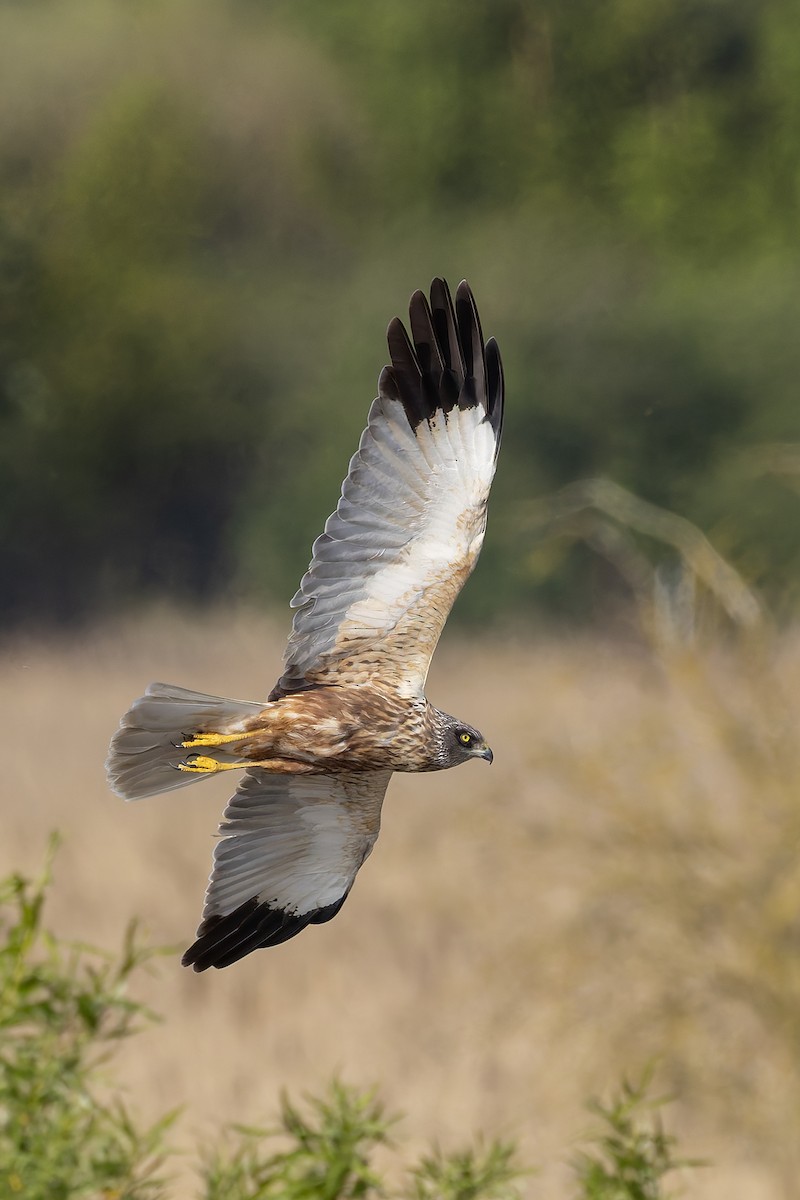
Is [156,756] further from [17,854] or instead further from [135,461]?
[135,461]

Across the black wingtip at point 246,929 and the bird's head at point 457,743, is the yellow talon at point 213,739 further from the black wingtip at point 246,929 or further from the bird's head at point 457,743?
the black wingtip at point 246,929

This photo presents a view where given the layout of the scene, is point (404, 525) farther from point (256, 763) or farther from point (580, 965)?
point (580, 965)

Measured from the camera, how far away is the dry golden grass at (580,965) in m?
11.1

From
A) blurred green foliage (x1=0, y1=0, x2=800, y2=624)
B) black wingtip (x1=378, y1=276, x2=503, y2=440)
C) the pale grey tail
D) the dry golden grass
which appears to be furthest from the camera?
blurred green foliage (x1=0, y1=0, x2=800, y2=624)

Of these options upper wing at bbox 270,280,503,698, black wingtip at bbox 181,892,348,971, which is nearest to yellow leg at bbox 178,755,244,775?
upper wing at bbox 270,280,503,698

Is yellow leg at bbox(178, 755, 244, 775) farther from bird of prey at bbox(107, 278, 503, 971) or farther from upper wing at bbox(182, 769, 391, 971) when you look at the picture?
upper wing at bbox(182, 769, 391, 971)

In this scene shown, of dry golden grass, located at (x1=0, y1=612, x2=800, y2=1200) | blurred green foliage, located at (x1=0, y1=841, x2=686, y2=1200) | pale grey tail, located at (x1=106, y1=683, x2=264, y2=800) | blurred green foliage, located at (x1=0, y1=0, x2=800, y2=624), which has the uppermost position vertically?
blurred green foliage, located at (x1=0, y1=0, x2=800, y2=624)

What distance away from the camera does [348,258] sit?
2892 cm

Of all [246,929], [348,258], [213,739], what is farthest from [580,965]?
[348,258]

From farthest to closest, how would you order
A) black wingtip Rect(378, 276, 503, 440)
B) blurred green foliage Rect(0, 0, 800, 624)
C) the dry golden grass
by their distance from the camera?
blurred green foliage Rect(0, 0, 800, 624), the dry golden grass, black wingtip Rect(378, 276, 503, 440)

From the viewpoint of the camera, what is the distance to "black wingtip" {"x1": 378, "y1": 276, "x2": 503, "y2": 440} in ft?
15.4

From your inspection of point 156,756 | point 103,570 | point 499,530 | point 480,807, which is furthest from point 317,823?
point 103,570

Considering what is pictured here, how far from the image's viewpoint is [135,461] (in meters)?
28.6

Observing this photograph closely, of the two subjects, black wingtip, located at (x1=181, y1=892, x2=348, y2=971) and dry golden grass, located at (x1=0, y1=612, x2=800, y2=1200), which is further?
dry golden grass, located at (x1=0, y1=612, x2=800, y2=1200)
